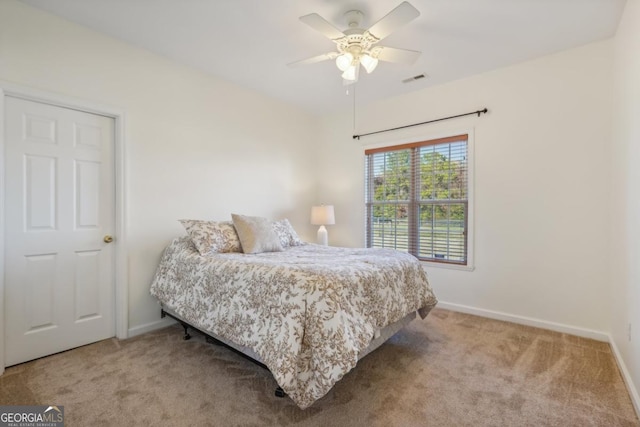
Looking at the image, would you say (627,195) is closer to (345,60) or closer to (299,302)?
(345,60)

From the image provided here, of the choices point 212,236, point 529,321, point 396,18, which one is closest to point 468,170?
point 529,321

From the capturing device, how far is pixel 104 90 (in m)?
2.57

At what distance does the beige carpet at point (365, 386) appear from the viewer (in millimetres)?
1653

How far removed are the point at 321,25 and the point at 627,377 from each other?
308 centimetres

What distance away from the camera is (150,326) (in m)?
2.87

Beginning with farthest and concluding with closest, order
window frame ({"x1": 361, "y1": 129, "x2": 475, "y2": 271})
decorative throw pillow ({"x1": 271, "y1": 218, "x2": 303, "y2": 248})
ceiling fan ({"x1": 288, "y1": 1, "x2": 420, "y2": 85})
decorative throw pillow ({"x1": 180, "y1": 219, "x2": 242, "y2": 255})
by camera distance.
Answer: window frame ({"x1": 361, "y1": 129, "x2": 475, "y2": 271})
decorative throw pillow ({"x1": 271, "y1": 218, "x2": 303, "y2": 248})
decorative throw pillow ({"x1": 180, "y1": 219, "x2": 242, "y2": 255})
ceiling fan ({"x1": 288, "y1": 1, "x2": 420, "y2": 85})

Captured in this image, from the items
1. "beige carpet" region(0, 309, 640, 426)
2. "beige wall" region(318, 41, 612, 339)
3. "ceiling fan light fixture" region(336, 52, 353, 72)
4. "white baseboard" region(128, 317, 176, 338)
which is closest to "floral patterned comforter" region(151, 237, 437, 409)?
"beige carpet" region(0, 309, 640, 426)

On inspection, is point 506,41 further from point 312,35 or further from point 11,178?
point 11,178

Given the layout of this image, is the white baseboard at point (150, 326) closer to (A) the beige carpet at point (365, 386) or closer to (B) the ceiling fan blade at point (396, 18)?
(A) the beige carpet at point (365, 386)

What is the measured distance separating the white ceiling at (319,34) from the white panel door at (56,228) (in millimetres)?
886

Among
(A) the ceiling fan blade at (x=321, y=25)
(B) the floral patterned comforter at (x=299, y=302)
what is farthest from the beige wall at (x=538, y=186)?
(A) the ceiling fan blade at (x=321, y=25)

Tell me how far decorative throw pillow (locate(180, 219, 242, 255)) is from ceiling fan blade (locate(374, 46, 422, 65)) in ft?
6.57

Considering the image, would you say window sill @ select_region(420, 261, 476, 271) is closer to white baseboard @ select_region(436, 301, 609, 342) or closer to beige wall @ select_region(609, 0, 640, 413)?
white baseboard @ select_region(436, 301, 609, 342)

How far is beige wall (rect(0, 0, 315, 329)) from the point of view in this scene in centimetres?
228
